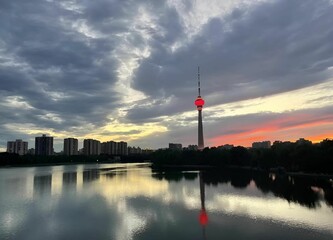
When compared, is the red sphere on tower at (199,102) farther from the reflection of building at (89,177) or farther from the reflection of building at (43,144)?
the reflection of building at (43,144)

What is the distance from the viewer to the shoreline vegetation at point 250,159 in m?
46.2

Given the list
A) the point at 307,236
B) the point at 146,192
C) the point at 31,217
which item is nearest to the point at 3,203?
the point at 31,217

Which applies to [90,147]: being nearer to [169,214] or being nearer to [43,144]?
[43,144]

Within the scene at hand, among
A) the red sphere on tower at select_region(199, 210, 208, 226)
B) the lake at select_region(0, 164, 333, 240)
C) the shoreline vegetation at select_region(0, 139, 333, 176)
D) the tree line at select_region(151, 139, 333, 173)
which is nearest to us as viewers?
the lake at select_region(0, 164, 333, 240)

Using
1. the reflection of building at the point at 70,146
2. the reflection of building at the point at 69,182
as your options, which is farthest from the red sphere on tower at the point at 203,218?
the reflection of building at the point at 70,146

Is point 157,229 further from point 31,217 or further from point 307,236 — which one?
point 31,217

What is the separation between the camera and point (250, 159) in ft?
224

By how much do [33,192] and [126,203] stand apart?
1235 cm

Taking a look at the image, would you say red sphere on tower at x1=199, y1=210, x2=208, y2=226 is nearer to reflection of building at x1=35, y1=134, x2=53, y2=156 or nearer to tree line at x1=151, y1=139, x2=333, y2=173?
tree line at x1=151, y1=139, x2=333, y2=173

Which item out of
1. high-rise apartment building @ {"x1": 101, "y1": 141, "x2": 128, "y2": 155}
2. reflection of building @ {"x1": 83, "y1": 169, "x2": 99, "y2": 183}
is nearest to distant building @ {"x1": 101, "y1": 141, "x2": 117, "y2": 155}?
high-rise apartment building @ {"x1": 101, "y1": 141, "x2": 128, "y2": 155}

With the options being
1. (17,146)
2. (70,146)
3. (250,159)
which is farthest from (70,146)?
(250,159)

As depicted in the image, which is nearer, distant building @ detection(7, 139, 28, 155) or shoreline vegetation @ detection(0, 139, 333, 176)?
shoreline vegetation @ detection(0, 139, 333, 176)

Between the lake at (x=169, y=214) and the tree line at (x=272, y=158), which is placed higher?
the tree line at (x=272, y=158)

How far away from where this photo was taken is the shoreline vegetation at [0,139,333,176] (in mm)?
46188
